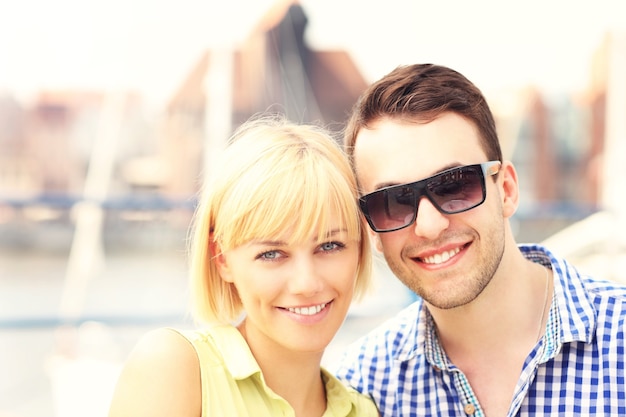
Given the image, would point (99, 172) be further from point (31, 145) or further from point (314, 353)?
point (314, 353)

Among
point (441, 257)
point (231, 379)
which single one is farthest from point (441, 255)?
point (231, 379)

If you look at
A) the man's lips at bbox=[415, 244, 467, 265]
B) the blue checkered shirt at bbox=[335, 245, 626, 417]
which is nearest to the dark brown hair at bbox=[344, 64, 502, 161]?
the man's lips at bbox=[415, 244, 467, 265]

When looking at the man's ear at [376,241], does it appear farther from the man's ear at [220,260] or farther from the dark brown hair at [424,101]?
the man's ear at [220,260]

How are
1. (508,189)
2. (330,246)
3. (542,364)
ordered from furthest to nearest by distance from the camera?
(508,189), (542,364), (330,246)

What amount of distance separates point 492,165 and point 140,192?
12120mm

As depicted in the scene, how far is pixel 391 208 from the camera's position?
1.38 meters

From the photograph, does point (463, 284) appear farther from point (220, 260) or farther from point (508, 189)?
point (220, 260)

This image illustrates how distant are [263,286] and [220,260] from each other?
0.15 meters

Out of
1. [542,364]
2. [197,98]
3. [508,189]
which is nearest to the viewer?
[542,364]

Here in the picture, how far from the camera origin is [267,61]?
39.7ft

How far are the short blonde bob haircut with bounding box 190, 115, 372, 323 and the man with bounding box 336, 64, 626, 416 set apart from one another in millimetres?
114

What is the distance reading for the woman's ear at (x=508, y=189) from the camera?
153 cm

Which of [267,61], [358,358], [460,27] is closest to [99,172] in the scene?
[267,61]

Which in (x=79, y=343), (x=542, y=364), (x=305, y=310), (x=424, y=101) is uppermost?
(x=424, y=101)
